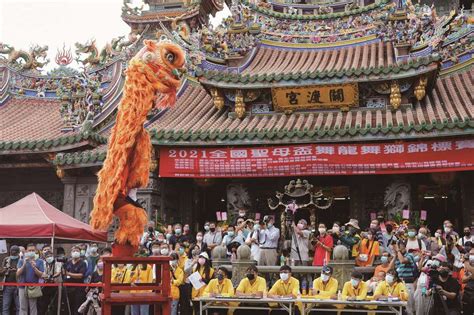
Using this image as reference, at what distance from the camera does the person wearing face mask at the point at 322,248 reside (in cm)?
1262

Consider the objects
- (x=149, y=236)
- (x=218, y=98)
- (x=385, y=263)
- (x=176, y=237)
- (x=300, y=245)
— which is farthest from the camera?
(x=218, y=98)

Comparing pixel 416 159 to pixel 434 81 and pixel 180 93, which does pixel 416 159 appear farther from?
pixel 180 93

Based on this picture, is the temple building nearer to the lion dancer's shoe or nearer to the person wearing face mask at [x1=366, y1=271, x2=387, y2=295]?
the person wearing face mask at [x1=366, y1=271, x2=387, y2=295]

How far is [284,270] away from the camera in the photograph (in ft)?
36.1

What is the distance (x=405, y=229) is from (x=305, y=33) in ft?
29.4

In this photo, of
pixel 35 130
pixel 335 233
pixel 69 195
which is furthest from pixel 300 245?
pixel 35 130

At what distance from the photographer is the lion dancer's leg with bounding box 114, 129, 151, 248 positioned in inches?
289

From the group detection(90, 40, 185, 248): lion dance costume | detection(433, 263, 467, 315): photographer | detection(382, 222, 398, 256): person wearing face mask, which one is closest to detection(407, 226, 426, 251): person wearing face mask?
detection(382, 222, 398, 256): person wearing face mask

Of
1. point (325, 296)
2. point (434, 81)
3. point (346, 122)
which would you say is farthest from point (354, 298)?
point (434, 81)

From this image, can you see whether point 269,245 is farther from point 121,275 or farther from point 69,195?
point 69,195

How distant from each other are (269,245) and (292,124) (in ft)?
14.9

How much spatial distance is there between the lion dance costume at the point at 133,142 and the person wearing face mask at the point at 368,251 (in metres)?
6.24

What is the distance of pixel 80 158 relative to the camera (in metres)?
16.8

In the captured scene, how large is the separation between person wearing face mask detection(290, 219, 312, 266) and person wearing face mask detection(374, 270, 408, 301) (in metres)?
2.78
